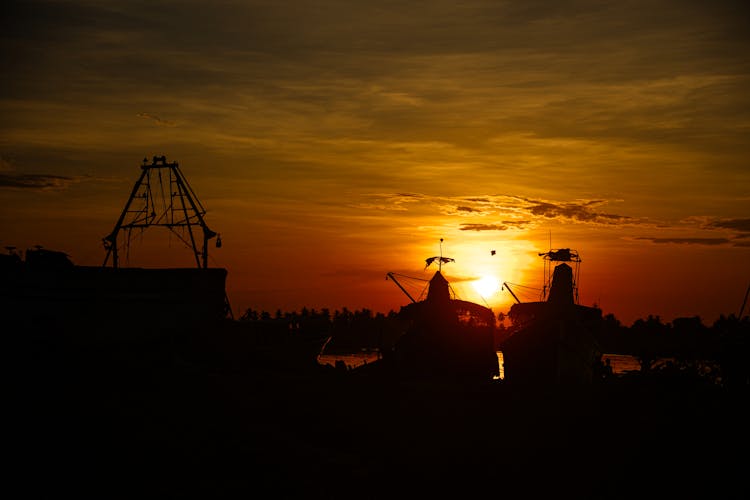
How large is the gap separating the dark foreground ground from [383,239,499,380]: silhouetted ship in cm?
1718

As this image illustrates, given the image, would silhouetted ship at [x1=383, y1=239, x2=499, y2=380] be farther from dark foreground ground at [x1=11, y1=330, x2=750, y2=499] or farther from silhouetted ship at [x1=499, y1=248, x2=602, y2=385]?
dark foreground ground at [x1=11, y1=330, x2=750, y2=499]

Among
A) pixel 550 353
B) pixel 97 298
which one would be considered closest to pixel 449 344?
pixel 550 353

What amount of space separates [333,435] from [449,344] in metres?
28.7

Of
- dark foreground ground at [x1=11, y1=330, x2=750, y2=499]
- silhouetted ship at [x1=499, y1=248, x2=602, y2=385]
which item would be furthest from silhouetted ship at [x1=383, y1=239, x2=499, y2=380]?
dark foreground ground at [x1=11, y1=330, x2=750, y2=499]

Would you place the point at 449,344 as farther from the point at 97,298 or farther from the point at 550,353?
the point at 97,298

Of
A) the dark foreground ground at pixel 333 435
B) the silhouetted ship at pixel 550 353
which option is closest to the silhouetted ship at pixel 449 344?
the silhouetted ship at pixel 550 353

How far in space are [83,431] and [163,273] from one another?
1647cm

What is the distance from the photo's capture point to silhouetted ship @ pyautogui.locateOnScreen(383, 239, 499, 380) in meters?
64.1

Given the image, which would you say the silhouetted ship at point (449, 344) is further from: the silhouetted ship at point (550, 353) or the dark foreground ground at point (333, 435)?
the dark foreground ground at point (333, 435)

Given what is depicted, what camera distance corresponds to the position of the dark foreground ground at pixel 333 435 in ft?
103

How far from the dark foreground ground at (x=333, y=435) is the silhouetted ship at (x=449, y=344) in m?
17.2

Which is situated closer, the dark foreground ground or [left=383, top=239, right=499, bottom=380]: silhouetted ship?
the dark foreground ground

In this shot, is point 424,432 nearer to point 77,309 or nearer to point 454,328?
point 77,309

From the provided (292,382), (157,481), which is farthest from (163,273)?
(157,481)
